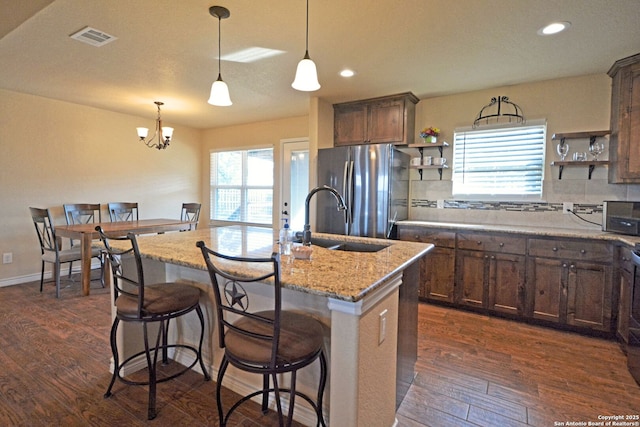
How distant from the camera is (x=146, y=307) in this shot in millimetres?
1718

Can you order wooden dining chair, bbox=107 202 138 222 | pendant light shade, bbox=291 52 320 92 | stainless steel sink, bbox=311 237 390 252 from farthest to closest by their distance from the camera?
wooden dining chair, bbox=107 202 138 222 < stainless steel sink, bbox=311 237 390 252 < pendant light shade, bbox=291 52 320 92

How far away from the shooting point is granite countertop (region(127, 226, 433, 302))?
47.9 inches

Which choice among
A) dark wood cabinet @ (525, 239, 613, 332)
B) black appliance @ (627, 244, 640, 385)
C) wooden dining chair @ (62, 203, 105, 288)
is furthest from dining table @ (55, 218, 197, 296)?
black appliance @ (627, 244, 640, 385)

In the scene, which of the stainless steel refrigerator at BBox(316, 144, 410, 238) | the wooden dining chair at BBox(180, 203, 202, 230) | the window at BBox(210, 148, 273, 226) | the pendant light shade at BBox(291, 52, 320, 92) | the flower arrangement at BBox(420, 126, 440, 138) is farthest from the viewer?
the window at BBox(210, 148, 273, 226)

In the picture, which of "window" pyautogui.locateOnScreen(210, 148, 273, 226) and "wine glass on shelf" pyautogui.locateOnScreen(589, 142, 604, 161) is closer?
"wine glass on shelf" pyautogui.locateOnScreen(589, 142, 604, 161)

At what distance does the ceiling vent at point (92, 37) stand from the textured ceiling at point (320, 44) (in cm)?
6

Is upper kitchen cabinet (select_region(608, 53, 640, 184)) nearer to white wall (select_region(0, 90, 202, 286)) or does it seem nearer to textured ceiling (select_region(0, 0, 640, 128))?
textured ceiling (select_region(0, 0, 640, 128))

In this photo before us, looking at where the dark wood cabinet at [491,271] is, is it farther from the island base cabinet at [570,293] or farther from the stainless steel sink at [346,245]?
the stainless steel sink at [346,245]

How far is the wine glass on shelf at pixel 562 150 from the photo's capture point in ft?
10.6

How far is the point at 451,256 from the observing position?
3.36 meters

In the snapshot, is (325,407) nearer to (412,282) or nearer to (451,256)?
(412,282)

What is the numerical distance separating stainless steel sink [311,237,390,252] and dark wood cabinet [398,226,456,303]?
4.79 ft

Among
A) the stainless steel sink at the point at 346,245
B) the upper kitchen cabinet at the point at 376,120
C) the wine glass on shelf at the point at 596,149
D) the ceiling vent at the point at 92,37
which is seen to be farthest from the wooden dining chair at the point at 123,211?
the wine glass on shelf at the point at 596,149

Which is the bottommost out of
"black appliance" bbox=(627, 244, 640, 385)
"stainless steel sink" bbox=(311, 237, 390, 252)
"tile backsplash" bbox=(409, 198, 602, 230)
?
"black appliance" bbox=(627, 244, 640, 385)
